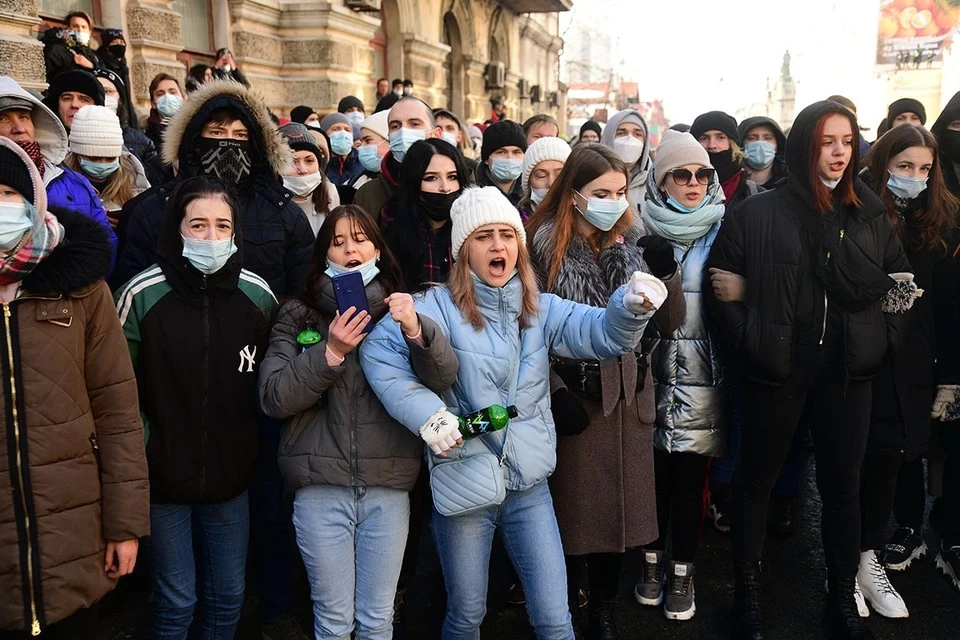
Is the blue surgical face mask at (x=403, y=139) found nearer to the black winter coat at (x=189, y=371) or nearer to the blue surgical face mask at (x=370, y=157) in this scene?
the blue surgical face mask at (x=370, y=157)

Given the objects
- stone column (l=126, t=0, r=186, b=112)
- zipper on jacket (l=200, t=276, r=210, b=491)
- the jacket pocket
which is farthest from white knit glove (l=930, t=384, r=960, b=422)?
stone column (l=126, t=0, r=186, b=112)

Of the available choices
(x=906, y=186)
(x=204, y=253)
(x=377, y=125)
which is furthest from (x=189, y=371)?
(x=377, y=125)

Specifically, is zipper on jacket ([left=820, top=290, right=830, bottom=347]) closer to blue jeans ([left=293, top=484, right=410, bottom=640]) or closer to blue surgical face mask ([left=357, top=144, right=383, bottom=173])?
blue jeans ([left=293, top=484, right=410, bottom=640])

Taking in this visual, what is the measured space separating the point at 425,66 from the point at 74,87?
1089 centimetres

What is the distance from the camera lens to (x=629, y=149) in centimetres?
507

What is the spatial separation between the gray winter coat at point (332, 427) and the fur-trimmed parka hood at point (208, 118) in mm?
1092

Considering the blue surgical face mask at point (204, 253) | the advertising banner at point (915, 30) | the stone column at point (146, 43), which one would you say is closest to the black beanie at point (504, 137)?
the blue surgical face mask at point (204, 253)

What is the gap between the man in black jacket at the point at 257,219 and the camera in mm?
3248

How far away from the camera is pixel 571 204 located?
3.22 meters

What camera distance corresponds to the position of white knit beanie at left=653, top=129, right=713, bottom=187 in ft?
11.1

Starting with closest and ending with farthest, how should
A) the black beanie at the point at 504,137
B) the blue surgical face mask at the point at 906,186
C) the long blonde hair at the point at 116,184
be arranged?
the blue surgical face mask at the point at 906,186 → the long blonde hair at the point at 116,184 → the black beanie at the point at 504,137

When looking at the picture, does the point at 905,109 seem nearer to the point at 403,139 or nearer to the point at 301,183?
the point at 403,139

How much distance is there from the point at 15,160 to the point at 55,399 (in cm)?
72

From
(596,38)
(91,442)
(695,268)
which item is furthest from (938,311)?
(596,38)
